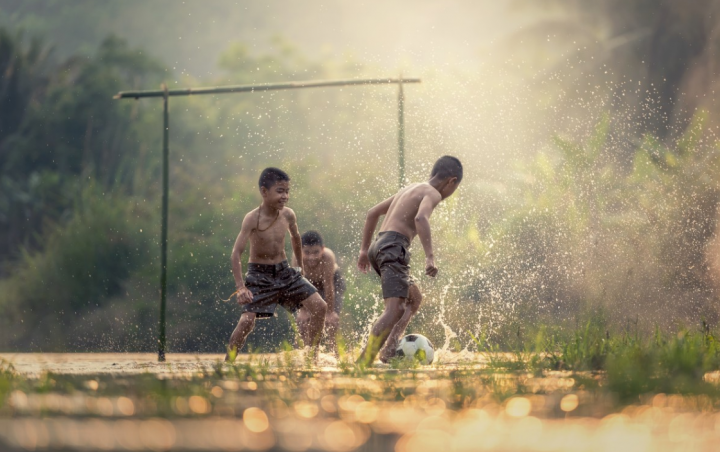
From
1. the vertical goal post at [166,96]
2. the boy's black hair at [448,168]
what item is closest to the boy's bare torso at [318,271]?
the vertical goal post at [166,96]

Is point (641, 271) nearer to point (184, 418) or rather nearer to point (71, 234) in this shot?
point (71, 234)

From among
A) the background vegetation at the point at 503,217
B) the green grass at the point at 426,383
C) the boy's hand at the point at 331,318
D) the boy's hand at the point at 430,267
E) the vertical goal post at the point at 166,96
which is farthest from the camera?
the background vegetation at the point at 503,217

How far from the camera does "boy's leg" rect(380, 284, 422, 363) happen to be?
930 cm

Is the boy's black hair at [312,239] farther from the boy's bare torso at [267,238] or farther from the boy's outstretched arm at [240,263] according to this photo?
the boy's outstretched arm at [240,263]

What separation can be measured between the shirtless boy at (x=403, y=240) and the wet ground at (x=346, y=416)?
3.29 meters

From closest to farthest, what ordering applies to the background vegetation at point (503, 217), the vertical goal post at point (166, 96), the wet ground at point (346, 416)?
the wet ground at point (346, 416)
the vertical goal post at point (166, 96)
the background vegetation at point (503, 217)

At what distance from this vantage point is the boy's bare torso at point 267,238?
960 centimetres

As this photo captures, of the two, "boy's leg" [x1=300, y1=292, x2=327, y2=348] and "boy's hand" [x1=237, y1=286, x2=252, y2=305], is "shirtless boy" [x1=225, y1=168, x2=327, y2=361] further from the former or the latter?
"boy's hand" [x1=237, y1=286, x2=252, y2=305]

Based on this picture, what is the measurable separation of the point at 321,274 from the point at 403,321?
2811mm

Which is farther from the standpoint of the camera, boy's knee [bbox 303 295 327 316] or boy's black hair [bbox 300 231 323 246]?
boy's black hair [bbox 300 231 323 246]

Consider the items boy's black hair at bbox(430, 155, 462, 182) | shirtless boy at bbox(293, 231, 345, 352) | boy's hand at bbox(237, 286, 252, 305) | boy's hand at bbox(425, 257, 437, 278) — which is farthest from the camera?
shirtless boy at bbox(293, 231, 345, 352)

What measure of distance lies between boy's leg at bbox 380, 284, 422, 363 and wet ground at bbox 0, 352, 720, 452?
3.79 m

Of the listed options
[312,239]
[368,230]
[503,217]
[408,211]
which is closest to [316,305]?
[368,230]

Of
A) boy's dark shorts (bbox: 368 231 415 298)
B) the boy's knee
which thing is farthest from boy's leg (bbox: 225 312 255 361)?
boy's dark shorts (bbox: 368 231 415 298)
